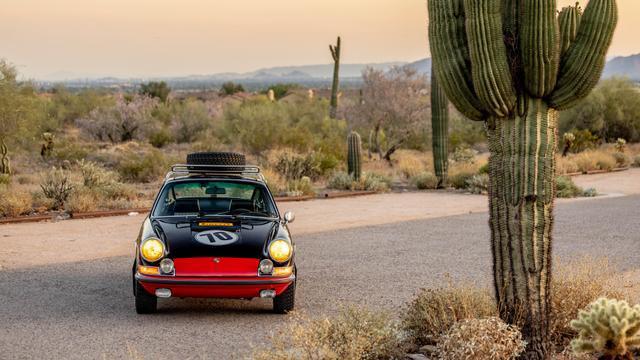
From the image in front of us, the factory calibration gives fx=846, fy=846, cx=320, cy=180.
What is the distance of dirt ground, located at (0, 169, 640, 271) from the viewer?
43.5ft

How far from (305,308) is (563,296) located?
9.46ft

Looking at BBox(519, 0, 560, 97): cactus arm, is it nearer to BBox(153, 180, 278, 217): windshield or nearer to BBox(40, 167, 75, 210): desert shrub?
BBox(153, 180, 278, 217): windshield

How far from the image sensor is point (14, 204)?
16953mm

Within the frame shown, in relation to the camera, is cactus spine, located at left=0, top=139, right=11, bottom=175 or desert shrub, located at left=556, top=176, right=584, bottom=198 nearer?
desert shrub, located at left=556, top=176, right=584, bottom=198

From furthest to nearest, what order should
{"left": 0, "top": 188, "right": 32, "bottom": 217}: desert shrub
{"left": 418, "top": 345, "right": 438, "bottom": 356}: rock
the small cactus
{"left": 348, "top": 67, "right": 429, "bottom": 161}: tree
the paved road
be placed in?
{"left": 348, "top": 67, "right": 429, "bottom": 161}: tree → {"left": 0, "top": 188, "right": 32, "bottom": 217}: desert shrub → the paved road → {"left": 418, "top": 345, "right": 438, "bottom": 356}: rock → the small cactus

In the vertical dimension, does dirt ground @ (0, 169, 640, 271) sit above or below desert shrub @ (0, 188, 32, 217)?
below

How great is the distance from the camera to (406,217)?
18.0 m

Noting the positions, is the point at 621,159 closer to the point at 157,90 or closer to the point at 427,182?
the point at 427,182

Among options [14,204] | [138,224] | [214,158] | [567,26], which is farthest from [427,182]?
[567,26]

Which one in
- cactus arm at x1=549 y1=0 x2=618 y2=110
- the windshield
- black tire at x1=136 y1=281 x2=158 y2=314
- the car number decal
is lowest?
black tire at x1=136 y1=281 x2=158 y2=314

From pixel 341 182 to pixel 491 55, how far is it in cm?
1613

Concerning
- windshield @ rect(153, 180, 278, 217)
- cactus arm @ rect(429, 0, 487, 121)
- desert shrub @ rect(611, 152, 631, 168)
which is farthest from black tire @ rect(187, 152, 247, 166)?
desert shrub @ rect(611, 152, 631, 168)

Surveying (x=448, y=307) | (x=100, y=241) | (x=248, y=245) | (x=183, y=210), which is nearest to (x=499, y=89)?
(x=448, y=307)

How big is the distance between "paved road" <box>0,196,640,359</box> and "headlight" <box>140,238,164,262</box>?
0.67 m
